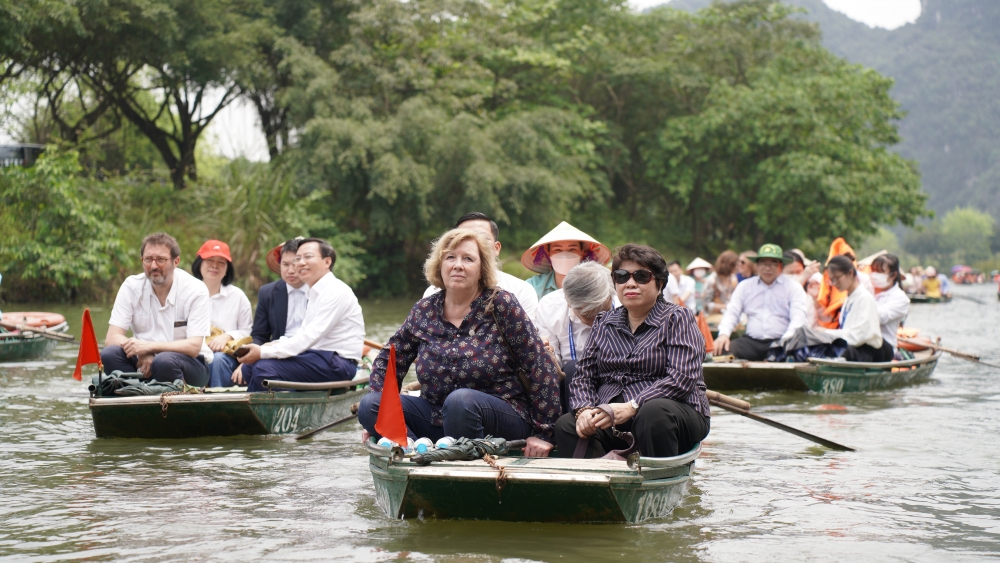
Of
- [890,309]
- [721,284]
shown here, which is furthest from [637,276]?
[721,284]

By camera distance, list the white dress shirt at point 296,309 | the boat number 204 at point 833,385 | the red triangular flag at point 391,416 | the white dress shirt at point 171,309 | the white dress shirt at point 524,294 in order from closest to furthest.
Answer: the red triangular flag at point 391,416, the white dress shirt at point 524,294, the white dress shirt at point 171,309, the white dress shirt at point 296,309, the boat number 204 at point 833,385

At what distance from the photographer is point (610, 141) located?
30.4 meters

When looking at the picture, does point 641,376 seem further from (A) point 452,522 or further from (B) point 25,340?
(B) point 25,340

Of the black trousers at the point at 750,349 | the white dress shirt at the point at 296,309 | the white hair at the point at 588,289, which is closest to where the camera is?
the white hair at the point at 588,289

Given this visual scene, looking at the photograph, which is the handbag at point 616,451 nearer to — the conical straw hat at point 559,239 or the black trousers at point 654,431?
the black trousers at point 654,431

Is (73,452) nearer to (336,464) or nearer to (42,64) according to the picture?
(336,464)

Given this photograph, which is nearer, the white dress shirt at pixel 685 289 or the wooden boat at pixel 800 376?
the wooden boat at pixel 800 376

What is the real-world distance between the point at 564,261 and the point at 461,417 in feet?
6.68

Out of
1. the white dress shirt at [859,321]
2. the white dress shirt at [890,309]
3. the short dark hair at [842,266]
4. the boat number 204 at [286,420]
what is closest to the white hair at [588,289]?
the boat number 204 at [286,420]

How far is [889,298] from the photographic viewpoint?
994 cm

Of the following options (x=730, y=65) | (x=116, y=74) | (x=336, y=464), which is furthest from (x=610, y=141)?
(x=336, y=464)

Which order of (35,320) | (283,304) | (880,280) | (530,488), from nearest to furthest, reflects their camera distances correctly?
(530,488)
(283,304)
(880,280)
(35,320)

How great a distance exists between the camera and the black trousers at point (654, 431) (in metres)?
4.50

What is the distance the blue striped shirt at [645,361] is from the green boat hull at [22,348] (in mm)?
8501
